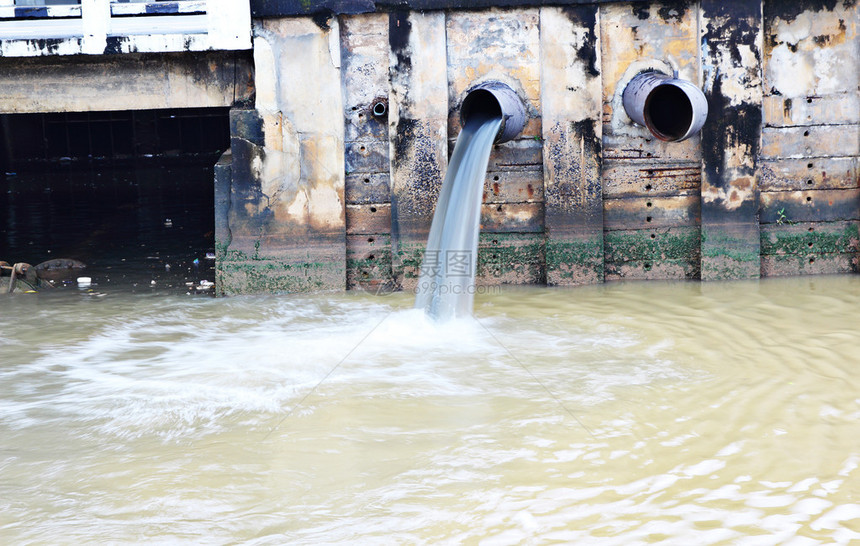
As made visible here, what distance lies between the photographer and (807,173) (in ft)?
23.1

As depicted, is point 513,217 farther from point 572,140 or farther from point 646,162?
point 646,162

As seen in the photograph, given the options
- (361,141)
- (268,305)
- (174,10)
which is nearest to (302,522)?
(268,305)

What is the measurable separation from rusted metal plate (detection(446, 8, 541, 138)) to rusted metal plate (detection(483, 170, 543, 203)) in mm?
439

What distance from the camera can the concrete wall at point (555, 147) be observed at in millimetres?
6852

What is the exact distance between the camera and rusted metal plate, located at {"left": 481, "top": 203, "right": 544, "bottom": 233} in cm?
706

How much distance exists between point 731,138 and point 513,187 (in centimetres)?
177

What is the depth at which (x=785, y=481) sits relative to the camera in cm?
362

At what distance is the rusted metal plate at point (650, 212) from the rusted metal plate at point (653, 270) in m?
0.30

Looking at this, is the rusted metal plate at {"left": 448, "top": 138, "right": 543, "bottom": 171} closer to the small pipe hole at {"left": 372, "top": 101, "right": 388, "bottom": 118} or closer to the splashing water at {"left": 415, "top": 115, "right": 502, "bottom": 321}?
the splashing water at {"left": 415, "top": 115, "right": 502, "bottom": 321}

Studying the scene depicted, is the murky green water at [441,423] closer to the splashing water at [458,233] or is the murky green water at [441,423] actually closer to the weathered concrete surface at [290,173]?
the splashing water at [458,233]

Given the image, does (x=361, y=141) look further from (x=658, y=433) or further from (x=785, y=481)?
(x=785, y=481)

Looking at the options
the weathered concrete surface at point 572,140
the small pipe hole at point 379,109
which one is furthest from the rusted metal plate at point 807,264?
the small pipe hole at point 379,109

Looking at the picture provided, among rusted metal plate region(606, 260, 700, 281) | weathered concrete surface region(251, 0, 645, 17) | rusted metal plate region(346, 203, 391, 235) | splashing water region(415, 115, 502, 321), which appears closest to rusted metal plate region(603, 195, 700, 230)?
rusted metal plate region(606, 260, 700, 281)

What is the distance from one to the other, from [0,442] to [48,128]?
17.3 metres
